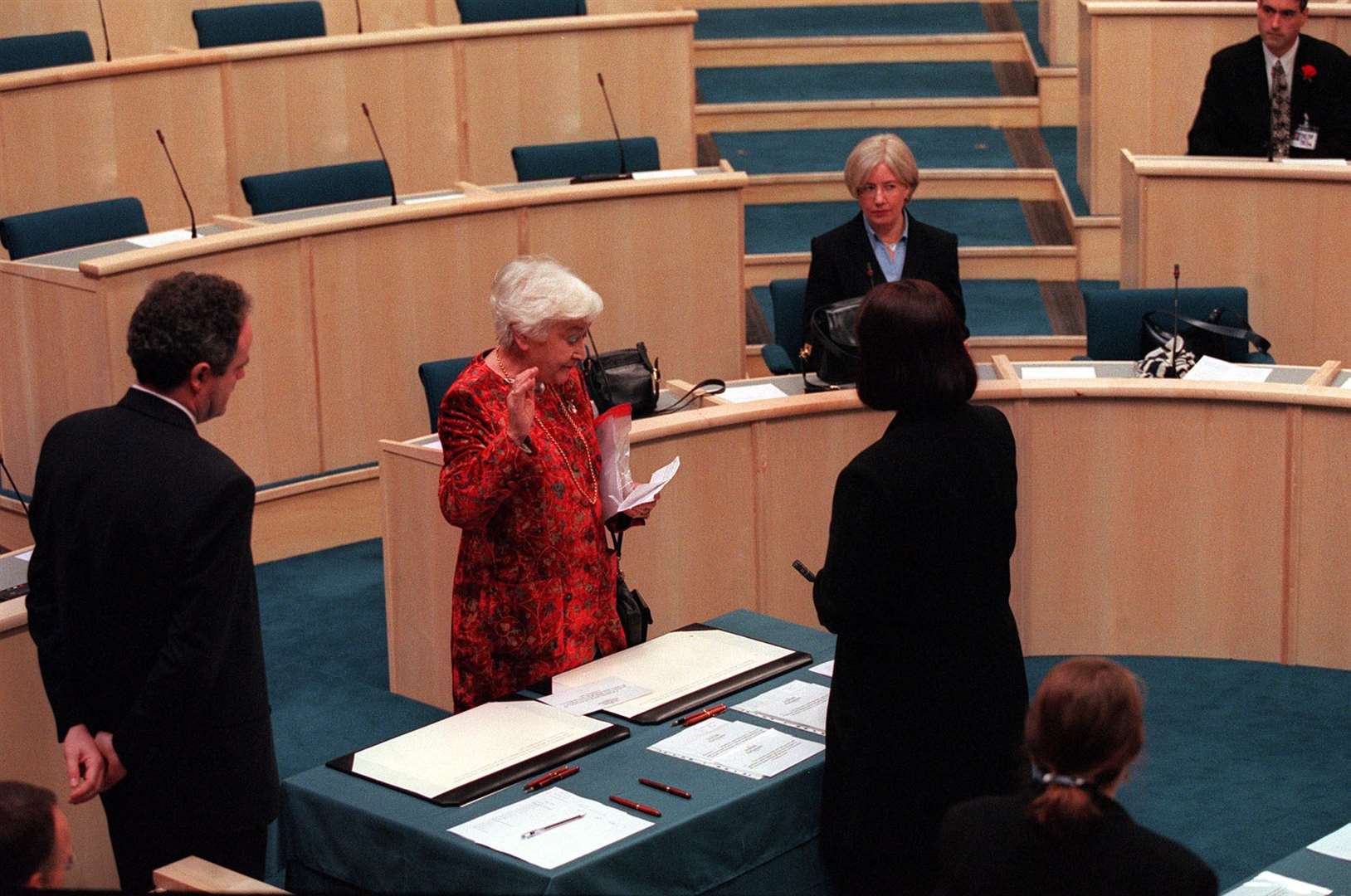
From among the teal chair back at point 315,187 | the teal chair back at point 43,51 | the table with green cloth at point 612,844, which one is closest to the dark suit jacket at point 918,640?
the table with green cloth at point 612,844

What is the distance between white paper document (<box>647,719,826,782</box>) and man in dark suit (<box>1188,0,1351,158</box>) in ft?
13.1

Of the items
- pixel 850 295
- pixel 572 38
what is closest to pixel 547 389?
pixel 850 295

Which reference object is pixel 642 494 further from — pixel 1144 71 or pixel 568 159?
pixel 1144 71

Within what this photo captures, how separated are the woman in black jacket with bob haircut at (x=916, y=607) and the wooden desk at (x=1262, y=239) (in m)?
3.63

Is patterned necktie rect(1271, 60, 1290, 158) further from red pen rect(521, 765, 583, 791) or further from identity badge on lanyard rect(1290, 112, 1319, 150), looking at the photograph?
red pen rect(521, 765, 583, 791)

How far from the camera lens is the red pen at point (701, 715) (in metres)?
3.17

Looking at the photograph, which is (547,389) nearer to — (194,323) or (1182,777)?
(194,323)

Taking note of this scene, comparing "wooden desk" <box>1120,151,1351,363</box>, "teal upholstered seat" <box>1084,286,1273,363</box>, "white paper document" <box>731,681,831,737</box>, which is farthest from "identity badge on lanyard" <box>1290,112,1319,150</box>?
"white paper document" <box>731,681,831,737</box>

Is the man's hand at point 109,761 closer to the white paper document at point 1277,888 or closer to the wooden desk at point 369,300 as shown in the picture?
the white paper document at point 1277,888

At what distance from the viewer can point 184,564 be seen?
2.70m

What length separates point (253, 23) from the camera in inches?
311

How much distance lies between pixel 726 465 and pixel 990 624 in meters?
2.00

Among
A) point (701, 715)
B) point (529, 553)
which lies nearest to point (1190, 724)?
point (701, 715)

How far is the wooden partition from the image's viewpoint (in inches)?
307
